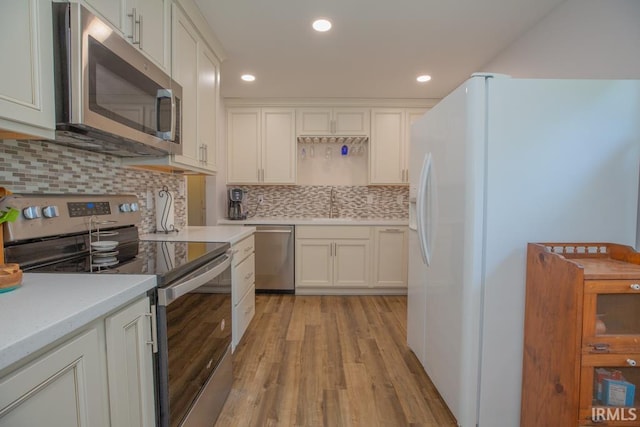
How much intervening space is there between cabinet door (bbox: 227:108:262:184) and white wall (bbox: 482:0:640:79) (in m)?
2.69

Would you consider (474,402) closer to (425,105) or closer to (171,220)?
(171,220)

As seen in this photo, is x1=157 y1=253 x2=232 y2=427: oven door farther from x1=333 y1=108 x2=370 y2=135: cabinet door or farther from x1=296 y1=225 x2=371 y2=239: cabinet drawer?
x1=333 y1=108 x2=370 y2=135: cabinet door

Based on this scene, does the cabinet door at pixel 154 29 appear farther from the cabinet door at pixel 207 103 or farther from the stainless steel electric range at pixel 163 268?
the stainless steel electric range at pixel 163 268

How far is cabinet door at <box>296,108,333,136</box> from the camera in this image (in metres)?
3.60

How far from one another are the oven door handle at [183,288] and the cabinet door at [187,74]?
874mm

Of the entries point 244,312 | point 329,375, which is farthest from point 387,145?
point 329,375

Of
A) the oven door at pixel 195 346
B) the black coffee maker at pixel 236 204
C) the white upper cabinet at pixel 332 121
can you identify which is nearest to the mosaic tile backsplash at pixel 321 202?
the black coffee maker at pixel 236 204

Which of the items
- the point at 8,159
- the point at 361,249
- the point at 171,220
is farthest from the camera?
the point at 361,249

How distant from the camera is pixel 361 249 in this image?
3.48 meters

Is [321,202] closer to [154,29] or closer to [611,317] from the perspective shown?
[154,29]

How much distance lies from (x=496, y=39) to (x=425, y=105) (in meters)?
1.36

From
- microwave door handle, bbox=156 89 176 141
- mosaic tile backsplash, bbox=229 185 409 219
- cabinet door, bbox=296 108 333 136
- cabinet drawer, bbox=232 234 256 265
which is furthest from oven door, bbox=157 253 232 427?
cabinet door, bbox=296 108 333 136

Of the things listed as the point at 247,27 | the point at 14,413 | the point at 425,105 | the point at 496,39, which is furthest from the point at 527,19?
the point at 14,413

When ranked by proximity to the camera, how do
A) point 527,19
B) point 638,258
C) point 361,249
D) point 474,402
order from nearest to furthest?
point 638,258, point 474,402, point 527,19, point 361,249
